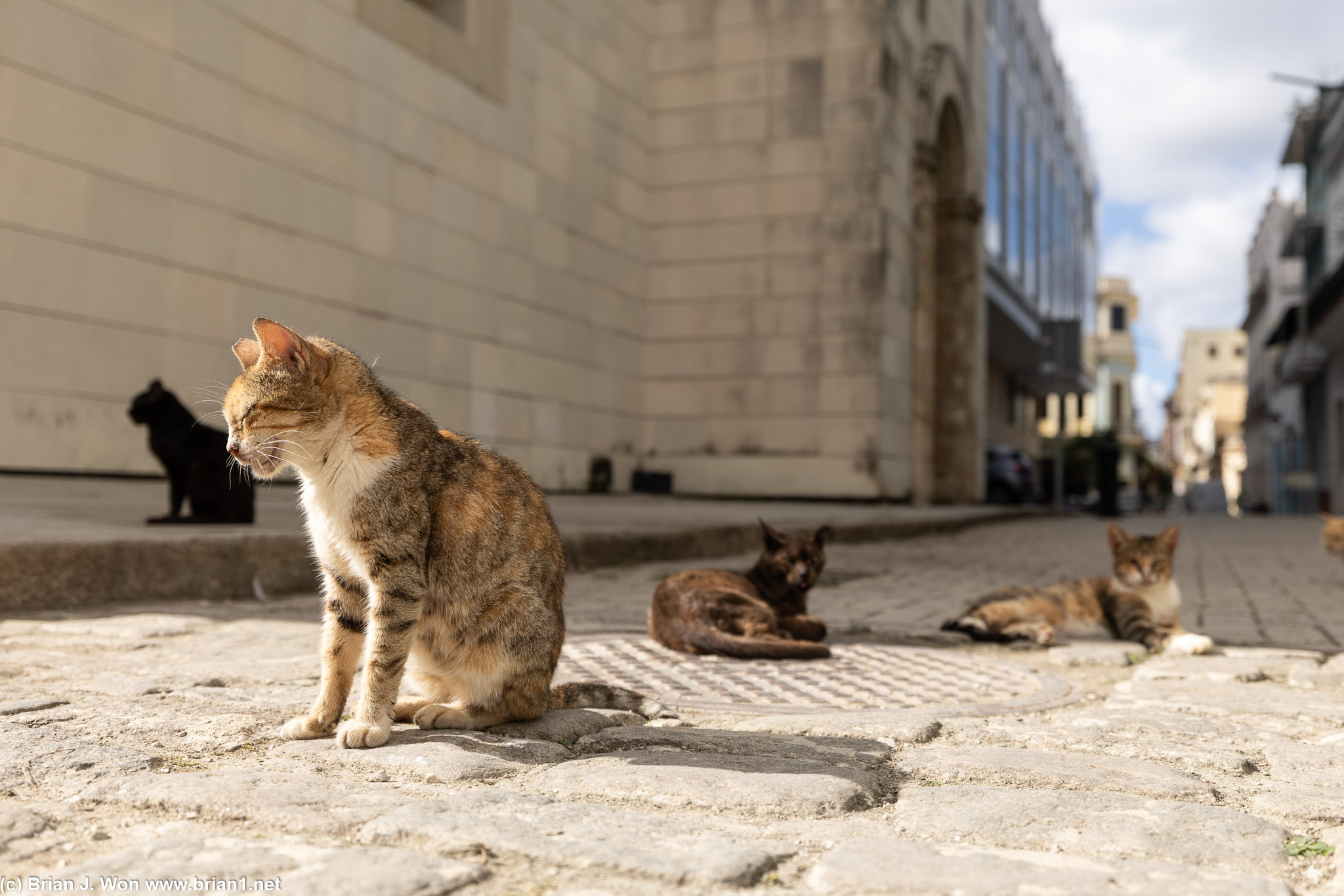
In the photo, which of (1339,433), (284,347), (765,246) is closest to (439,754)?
(284,347)

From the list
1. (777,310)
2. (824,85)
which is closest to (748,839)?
(777,310)

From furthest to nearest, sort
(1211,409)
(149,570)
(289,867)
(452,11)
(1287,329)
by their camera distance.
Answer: (1211,409), (1287,329), (452,11), (149,570), (289,867)

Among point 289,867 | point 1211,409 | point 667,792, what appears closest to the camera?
point 289,867

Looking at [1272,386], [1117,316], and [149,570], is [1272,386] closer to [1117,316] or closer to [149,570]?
[1117,316]

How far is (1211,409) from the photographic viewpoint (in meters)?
89.2

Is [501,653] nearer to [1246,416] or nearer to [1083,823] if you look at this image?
[1083,823]

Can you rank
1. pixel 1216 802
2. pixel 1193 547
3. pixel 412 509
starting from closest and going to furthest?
pixel 1216 802
pixel 412 509
pixel 1193 547

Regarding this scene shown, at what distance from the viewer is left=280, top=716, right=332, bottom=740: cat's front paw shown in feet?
9.00

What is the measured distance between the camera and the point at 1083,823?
Result: 83.4 inches

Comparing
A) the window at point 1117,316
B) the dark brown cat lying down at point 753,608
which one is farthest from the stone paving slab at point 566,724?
the window at point 1117,316

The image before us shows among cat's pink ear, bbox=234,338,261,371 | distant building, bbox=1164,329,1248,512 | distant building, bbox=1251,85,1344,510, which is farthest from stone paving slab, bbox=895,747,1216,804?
distant building, bbox=1164,329,1248,512

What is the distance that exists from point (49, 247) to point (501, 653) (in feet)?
25.8

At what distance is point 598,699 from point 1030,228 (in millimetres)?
36760

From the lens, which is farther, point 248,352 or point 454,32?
point 454,32
